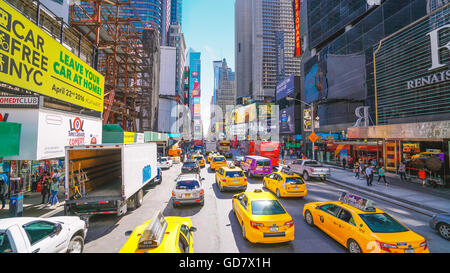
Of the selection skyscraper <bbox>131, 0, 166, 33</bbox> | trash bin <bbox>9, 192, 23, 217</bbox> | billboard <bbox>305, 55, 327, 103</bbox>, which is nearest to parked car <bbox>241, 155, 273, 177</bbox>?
trash bin <bbox>9, 192, 23, 217</bbox>

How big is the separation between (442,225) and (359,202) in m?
3.76

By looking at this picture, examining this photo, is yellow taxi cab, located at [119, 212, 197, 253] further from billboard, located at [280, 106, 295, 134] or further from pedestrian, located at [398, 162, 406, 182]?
billboard, located at [280, 106, 295, 134]

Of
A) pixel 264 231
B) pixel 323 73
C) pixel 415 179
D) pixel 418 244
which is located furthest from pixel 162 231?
pixel 323 73

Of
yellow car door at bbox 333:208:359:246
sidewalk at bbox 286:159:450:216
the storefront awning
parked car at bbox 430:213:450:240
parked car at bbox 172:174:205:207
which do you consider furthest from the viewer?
sidewalk at bbox 286:159:450:216

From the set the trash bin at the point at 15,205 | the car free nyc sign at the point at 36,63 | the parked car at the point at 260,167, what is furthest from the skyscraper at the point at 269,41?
the trash bin at the point at 15,205

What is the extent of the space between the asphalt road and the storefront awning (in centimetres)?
470

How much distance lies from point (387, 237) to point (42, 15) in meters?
24.8

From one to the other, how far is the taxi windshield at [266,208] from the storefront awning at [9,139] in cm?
1088

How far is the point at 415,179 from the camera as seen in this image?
681 inches

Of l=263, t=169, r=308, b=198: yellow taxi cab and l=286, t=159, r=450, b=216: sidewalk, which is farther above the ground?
l=263, t=169, r=308, b=198: yellow taxi cab

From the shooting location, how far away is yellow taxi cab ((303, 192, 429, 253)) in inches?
202

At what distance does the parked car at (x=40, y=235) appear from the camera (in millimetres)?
4430

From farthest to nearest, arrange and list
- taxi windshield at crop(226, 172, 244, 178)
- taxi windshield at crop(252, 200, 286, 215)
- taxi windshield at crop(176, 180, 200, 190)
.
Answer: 1. taxi windshield at crop(226, 172, 244, 178)
2. taxi windshield at crop(176, 180, 200, 190)
3. taxi windshield at crop(252, 200, 286, 215)
